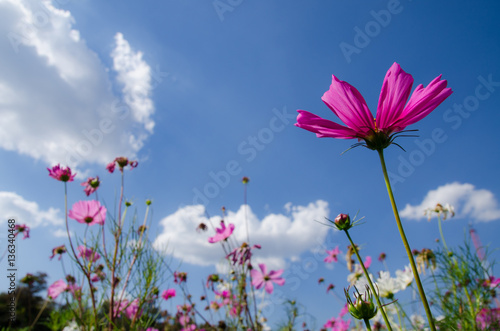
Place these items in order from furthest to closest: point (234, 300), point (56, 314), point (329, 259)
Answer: point (329, 259) → point (56, 314) → point (234, 300)

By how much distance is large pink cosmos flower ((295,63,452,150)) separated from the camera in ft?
1.55

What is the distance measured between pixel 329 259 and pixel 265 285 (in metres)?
0.88

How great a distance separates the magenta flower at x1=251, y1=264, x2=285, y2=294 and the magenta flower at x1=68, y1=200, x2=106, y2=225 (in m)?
1.18

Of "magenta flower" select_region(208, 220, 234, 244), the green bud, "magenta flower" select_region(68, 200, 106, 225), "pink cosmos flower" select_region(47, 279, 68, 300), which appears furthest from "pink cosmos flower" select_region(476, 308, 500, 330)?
"pink cosmos flower" select_region(47, 279, 68, 300)

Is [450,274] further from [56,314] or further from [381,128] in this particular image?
[56,314]

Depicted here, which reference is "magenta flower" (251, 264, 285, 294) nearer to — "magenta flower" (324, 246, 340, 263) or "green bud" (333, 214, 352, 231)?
"magenta flower" (324, 246, 340, 263)

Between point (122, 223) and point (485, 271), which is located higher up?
point (122, 223)

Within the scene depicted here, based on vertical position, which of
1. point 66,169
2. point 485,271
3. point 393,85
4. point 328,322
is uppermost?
point 66,169

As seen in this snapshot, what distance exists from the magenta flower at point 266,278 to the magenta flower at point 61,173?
1.39 m

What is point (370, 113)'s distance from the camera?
49 cm

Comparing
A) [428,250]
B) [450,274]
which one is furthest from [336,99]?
[450,274]

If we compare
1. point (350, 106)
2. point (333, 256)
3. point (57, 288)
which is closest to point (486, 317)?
point (333, 256)

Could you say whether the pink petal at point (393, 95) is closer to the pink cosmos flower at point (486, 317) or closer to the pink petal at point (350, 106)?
the pink petal at point (350, 106)

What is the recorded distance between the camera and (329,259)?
2879 millimetres
